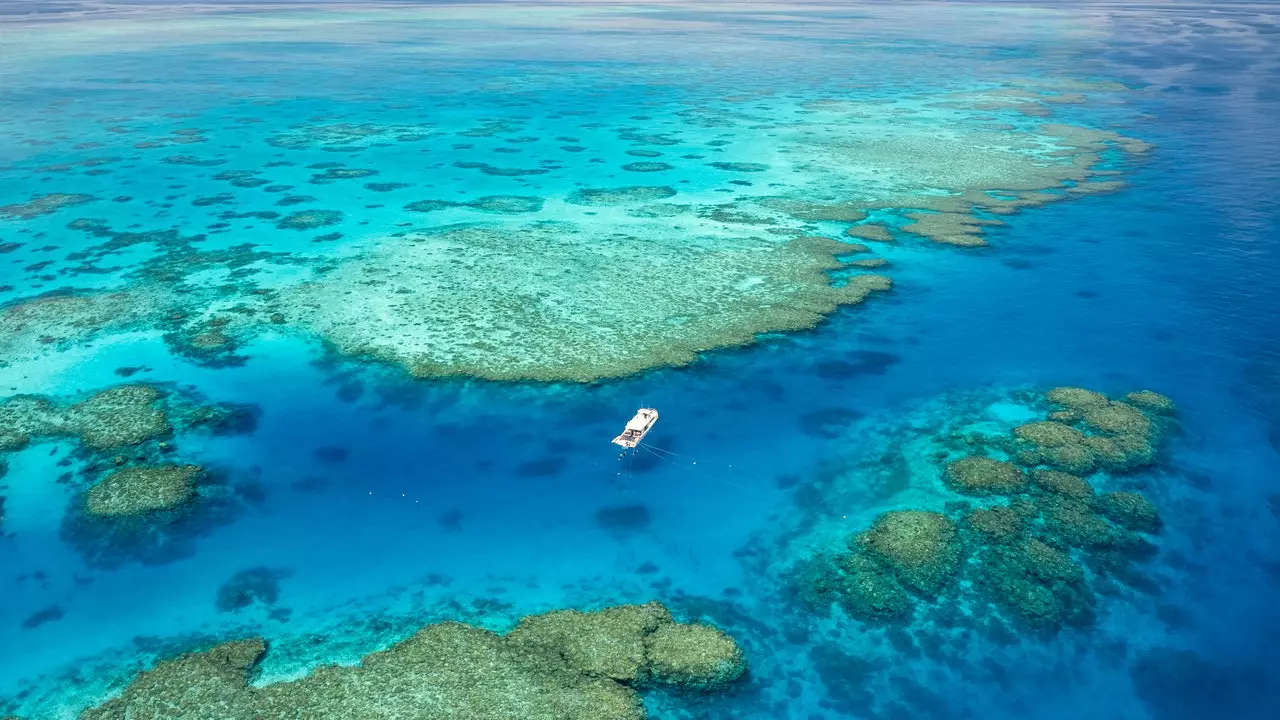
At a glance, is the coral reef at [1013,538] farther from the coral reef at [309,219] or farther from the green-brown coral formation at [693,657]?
the coral reef at [309,219]

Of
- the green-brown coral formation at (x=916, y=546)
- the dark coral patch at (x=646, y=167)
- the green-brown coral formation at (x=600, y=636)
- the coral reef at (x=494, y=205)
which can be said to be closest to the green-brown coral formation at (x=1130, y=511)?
the green-brown coral formation at (x=916, y=546)

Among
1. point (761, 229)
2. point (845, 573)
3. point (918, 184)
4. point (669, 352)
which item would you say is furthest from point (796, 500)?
point (918, 184)

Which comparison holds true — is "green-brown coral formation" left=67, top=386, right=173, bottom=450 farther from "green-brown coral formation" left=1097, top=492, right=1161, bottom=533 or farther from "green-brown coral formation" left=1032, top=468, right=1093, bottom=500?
"green-brown coral formation" left=1097, top=492, right=1161, bottom=533

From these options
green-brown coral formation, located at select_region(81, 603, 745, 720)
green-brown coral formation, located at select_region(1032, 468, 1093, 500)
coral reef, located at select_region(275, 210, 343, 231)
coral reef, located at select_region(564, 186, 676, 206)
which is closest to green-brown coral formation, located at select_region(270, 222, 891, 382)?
coral reef, located at select_region(564, 186, 676, 206)

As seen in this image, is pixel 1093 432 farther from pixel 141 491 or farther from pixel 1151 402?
pixel 141 491

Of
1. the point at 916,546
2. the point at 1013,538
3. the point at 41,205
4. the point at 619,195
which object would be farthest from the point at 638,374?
the point at 41,205

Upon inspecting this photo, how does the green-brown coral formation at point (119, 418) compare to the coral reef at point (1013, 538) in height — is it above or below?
above
